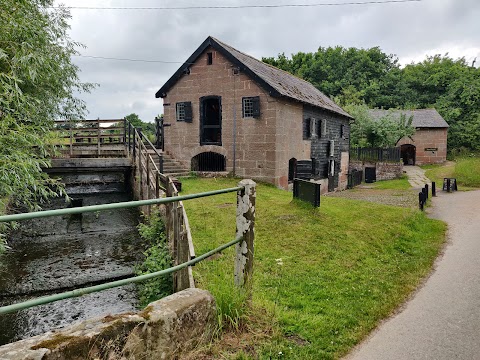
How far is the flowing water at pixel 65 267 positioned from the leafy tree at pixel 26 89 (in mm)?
1493

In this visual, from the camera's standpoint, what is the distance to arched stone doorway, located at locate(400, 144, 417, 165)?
37312mm

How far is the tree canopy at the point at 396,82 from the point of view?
39250mm

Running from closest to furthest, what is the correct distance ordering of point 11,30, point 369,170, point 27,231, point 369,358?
point 369,358 → point 11,30 → point 27,231 → point 369,170

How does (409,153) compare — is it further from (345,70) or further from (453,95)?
(345,70)

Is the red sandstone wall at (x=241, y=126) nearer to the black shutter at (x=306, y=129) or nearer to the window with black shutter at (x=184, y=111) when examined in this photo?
the window with black shutter at (x=184, y=111)

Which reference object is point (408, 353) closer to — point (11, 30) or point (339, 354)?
point (339, 354)

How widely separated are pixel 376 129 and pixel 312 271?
28500mm

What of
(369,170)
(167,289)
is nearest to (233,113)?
(167,289)

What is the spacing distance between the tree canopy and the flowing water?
35.6 meters

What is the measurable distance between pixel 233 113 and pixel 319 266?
11.9 meters

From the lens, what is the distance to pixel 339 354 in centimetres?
349

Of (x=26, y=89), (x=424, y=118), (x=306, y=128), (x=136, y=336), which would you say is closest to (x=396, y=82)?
(x=424, y=118)

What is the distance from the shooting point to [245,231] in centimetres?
368

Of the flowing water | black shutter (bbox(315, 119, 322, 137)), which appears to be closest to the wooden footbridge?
the flowing water
